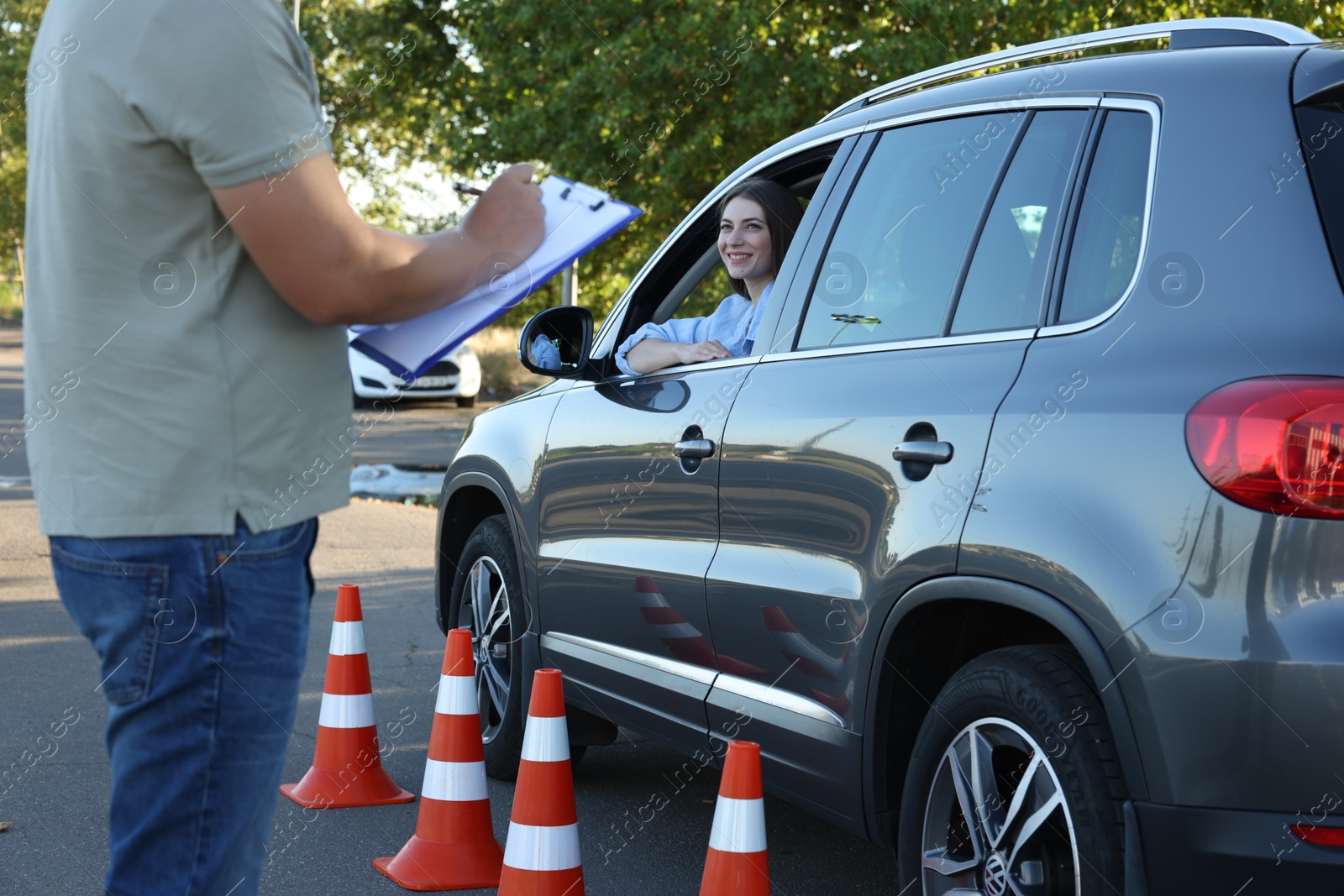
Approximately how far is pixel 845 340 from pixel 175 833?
6.82 feet

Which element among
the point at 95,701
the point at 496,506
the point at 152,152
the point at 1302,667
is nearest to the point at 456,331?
the point at 152,152

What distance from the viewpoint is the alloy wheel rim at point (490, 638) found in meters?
4.93

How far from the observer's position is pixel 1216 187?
2566 mm

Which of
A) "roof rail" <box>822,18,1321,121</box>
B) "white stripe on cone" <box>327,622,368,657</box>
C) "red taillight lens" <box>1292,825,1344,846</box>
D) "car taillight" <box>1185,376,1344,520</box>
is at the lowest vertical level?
"white stripe on cone" <box>327,622,368,657</box>

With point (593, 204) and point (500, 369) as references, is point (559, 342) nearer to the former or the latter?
point (593, 204)

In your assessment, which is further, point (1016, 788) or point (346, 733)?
point (346, 733)

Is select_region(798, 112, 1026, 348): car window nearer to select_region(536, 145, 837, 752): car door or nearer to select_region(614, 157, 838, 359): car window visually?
select_region(536, 145, 837, 752): car door

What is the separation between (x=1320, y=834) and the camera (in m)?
2.25

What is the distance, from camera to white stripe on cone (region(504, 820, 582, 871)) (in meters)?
3.51

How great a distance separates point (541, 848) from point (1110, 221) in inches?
79.0

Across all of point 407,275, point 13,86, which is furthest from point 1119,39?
point 13,86

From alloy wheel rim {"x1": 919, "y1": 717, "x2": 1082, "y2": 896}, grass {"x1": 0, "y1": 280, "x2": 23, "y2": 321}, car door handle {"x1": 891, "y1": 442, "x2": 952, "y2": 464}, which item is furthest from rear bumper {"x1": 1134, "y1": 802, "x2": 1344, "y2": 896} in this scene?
grass {"x1": 0, "y1": 280, "x2": 23, "y2": 321}

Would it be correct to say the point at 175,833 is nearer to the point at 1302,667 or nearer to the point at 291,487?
the point at 291,487

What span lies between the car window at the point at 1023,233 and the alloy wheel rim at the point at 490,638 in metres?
2.33
